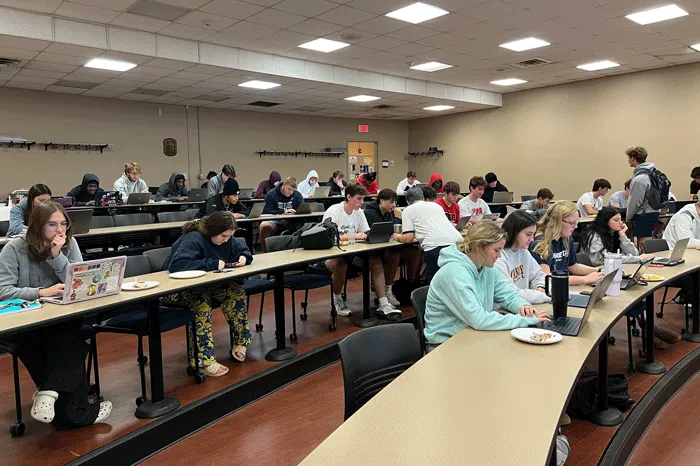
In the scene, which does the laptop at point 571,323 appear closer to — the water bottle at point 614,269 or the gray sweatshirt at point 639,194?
the water bottle at point 614,269

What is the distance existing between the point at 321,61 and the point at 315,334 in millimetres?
5628

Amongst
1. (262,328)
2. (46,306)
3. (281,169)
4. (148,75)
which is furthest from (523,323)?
(281,169)

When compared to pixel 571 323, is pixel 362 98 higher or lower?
higher

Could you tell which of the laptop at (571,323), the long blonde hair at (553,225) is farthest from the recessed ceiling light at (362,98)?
the laptop at (571,323)

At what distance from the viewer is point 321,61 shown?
8.73 metres

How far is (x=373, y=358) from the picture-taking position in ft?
6.62

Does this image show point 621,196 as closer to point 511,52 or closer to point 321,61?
point 511,52

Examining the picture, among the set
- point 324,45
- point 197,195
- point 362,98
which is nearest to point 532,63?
point 362,98

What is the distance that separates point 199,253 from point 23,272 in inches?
42.4

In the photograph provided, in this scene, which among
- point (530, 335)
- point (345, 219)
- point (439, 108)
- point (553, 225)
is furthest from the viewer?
point (439, 108)

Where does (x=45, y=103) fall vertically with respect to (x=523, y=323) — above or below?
above

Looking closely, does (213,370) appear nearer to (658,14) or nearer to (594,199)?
(594,199)

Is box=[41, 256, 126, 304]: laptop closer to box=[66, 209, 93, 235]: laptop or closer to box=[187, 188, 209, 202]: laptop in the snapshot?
box=[66, 209, 93, 235]: laptop

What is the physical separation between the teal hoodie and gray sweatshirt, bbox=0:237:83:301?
200cm
